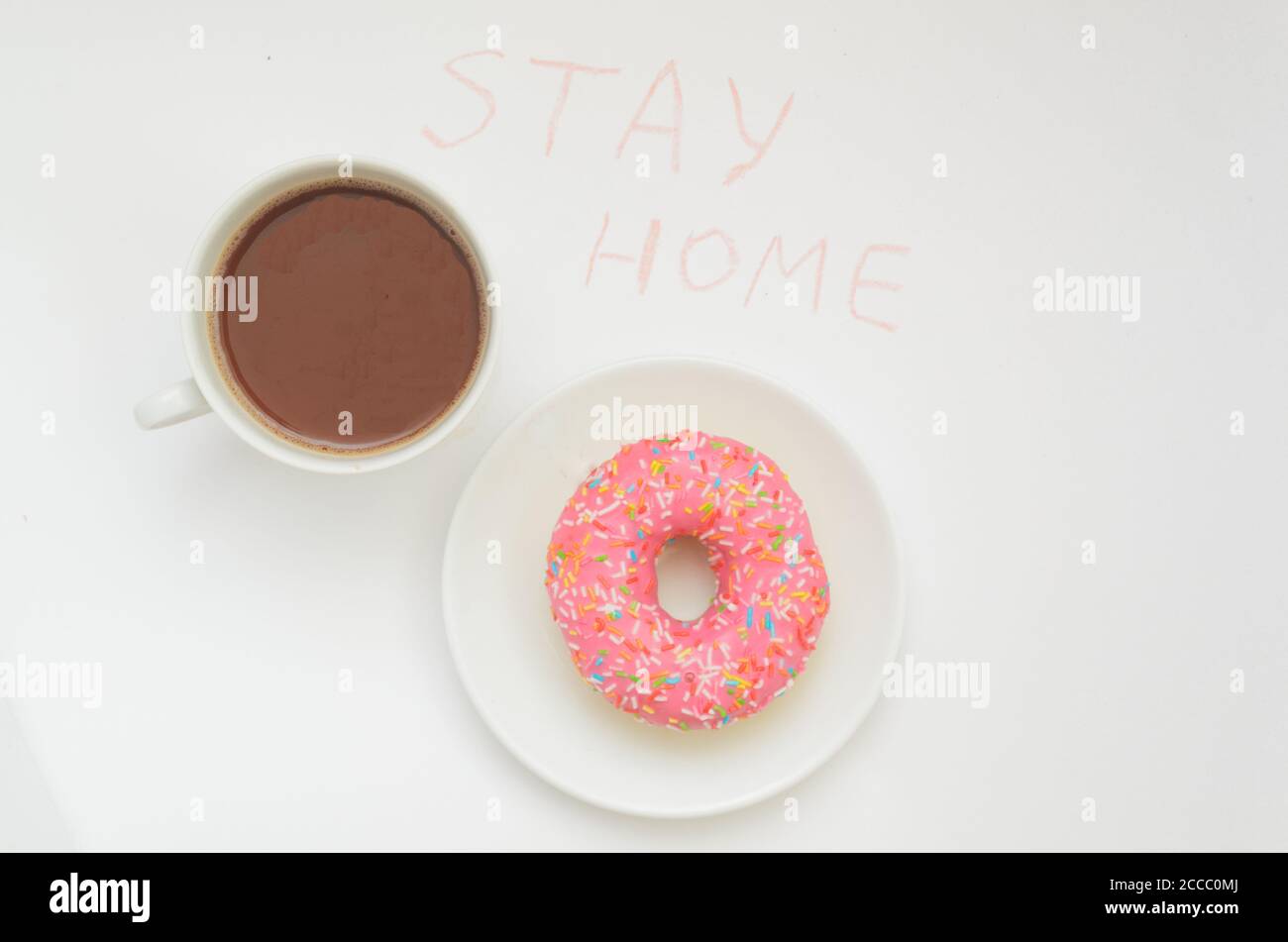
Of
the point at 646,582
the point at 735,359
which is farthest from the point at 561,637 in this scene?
the point at 735,359

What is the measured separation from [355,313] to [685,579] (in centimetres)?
39

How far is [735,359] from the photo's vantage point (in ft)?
3.29

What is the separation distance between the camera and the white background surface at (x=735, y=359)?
98 cm

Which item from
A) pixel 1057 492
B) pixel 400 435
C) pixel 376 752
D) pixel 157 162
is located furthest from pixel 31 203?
pixel 1057 492

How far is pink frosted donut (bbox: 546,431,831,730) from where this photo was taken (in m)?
0.89

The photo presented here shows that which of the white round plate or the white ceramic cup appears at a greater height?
the white ceramic cup

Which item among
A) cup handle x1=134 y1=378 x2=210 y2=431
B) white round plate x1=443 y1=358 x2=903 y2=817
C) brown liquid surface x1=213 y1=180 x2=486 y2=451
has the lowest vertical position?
white round plate x1=443 y1=358 x2=903 y2=817

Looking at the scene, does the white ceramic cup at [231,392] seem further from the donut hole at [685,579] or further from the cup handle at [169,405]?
the donut hole at [685,579]

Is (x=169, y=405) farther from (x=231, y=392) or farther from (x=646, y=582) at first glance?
(x=646, y=582)

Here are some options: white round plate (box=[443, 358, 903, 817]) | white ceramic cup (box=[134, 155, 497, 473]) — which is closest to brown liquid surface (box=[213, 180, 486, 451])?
white ceramic cup (box=[134, 155, 497, 473])

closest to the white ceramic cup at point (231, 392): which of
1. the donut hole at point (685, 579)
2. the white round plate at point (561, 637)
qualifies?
the white round plate at point (561, 637)

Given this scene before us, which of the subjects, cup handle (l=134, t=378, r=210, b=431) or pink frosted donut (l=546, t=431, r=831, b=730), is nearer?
cup handle (l=134, t=378, r=210, b=431)

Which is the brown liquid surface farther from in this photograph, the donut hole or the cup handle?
the donut hole
